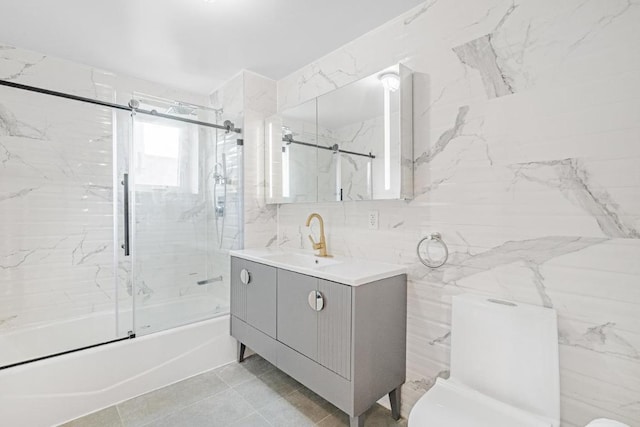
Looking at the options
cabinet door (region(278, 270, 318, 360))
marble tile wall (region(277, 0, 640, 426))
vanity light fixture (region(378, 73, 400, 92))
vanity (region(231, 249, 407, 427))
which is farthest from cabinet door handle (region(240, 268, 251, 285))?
vanity light fixture (region(378, 73, 400, 92))

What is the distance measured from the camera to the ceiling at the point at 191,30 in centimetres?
175

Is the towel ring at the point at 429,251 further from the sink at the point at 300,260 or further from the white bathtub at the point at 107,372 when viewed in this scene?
the white bathtub at the point at 107,372

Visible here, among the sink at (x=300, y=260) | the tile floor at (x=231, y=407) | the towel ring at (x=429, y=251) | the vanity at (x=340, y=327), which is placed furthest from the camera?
the sink at (x=300, y=260)

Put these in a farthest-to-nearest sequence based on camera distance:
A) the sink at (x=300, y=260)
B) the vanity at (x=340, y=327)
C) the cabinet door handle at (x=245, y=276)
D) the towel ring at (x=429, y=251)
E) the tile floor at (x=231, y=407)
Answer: the cabinet door handle at (x=245, y=276), the sink at (x=300, y=260), the tile floor at (x=231, y=407), the towel ring at (x=429, y=251), the vanity at (x=340, y=327)

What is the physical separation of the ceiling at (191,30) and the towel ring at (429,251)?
1315 millimetres

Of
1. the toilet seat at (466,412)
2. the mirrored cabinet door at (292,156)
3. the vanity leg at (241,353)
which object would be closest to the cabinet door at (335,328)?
the toilet seat at (466,412)

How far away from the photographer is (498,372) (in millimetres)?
1265

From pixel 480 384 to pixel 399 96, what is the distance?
144cm

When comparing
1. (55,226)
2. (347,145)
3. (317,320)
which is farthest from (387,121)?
(55,226)

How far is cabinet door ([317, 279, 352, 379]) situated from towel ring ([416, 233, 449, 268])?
485 mm

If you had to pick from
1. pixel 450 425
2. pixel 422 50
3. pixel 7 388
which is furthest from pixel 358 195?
pixel 7 388

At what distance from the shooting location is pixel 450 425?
110 cm

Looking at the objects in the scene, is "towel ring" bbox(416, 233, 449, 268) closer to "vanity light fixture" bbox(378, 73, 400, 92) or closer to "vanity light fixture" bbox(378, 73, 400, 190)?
"vanity light fixture" bbox(378, 73, 400, 190)

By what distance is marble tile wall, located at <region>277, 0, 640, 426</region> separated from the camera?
1.11 meters
